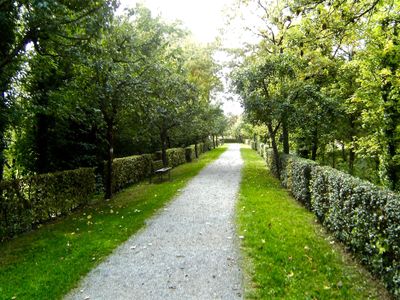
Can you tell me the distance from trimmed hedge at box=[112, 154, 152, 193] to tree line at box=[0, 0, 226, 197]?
132cm

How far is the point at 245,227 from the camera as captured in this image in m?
7.85

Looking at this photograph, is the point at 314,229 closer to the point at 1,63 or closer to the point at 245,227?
the point at 245,227

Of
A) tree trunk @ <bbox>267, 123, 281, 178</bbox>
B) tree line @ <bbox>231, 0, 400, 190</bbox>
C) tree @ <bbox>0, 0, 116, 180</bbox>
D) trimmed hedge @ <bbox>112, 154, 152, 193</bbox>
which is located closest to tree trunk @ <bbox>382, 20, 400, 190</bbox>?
tree line @ <bbox>231, 0, 400, 190</bbox>

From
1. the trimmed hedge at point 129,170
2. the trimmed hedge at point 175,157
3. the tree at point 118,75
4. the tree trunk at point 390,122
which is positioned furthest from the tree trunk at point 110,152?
the tree trunk at point 390,122

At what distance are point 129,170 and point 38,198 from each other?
7307mm

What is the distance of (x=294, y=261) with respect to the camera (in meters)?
5.73

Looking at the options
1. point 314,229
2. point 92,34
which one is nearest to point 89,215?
point 92,34

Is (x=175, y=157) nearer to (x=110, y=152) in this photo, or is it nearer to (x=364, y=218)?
(x=110, y=152)

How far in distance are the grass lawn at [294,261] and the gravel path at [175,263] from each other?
1.11ft

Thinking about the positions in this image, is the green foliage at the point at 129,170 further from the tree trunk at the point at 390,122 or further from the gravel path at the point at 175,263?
the tree trunk at the point at 390,122

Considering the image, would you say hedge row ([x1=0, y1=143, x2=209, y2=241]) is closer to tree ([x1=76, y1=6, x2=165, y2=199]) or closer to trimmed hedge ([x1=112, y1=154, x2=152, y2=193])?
tree ([x1=76, y1=6, x2=165, y2=199])

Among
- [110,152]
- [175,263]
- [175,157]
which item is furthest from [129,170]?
[175,263]

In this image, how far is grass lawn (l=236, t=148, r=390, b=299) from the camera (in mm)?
4652

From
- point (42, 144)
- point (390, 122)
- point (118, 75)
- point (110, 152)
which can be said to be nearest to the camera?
point (118, 75)
